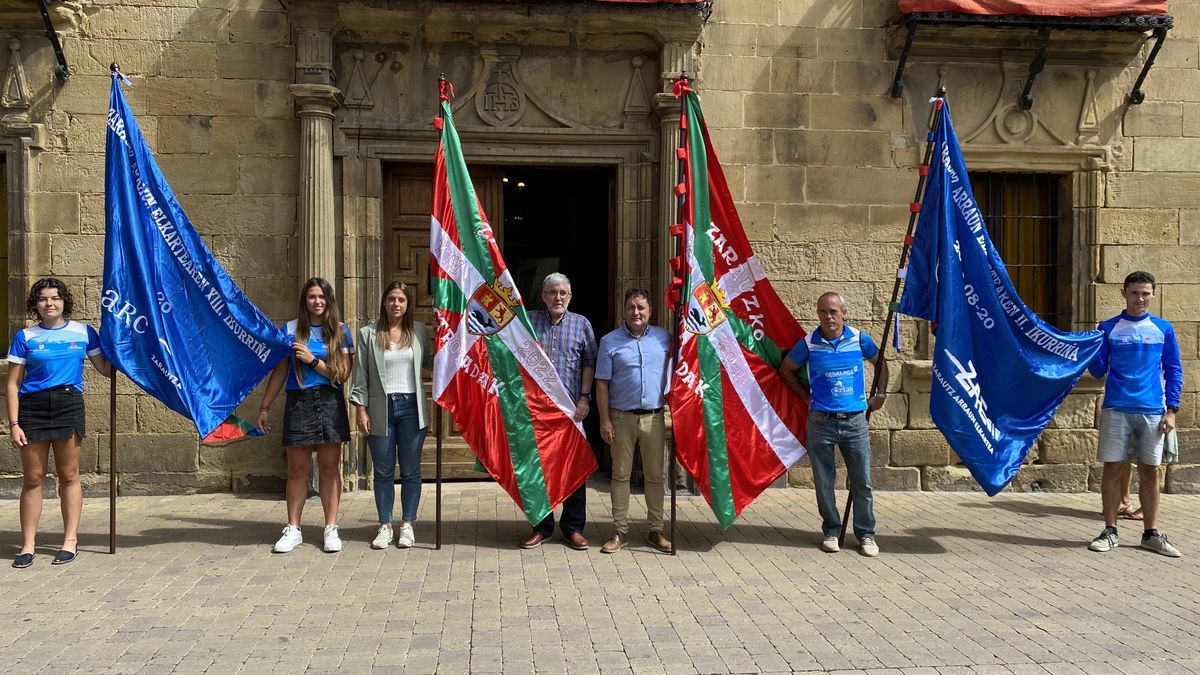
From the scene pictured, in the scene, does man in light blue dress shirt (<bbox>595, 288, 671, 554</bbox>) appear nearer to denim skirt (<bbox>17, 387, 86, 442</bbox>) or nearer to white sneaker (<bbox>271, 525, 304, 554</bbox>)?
white sneaker (<bbox>271, 525, 304, 554</bbox>)

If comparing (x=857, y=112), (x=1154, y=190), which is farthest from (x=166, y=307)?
(x=1154, y=190)

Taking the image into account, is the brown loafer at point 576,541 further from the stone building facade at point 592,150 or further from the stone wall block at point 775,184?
the stone wall block at point 775,184

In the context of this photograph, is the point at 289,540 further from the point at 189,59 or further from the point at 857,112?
the point at 857,112

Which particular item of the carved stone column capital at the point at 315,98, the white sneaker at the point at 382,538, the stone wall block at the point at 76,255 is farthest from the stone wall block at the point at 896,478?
the stone wall block at the point at 76,255

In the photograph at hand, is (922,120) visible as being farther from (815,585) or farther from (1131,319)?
(815,585)

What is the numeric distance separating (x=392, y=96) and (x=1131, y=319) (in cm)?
587

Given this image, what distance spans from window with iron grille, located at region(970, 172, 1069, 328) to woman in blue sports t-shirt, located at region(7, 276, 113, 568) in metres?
7.42

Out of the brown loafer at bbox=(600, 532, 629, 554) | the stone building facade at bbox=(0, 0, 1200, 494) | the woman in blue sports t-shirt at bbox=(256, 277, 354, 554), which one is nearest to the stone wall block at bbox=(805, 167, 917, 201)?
the stone building facade at bbox=(0, 0, 1200, 494)

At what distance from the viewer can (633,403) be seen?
6.16 meters

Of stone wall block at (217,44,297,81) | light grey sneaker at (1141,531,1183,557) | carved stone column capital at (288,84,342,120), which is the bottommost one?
light grey sneaker at (1141,531,1183,557)

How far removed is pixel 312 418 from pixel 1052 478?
6.41 metres

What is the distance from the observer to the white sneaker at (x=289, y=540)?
19.8 ft

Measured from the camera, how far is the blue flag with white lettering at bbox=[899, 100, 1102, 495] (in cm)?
643

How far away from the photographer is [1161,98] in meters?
8.67
